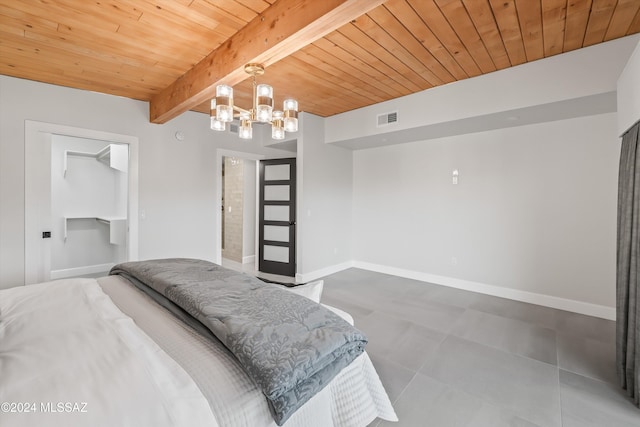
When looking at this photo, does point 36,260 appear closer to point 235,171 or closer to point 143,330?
point 143,330

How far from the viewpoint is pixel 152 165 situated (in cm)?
393

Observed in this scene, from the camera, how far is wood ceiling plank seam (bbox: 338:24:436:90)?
95.5 inches

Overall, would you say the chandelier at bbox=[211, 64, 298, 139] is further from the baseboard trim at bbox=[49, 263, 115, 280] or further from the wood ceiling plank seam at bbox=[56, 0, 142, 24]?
the baseboard trim at bbox=[49, 263, 115, 280]

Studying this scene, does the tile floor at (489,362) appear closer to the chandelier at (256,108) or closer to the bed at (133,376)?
the bed at (133,376)

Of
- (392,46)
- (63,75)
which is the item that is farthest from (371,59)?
(63,75)

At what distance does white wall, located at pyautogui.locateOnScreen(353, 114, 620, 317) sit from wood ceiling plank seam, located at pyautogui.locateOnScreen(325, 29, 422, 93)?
1.37 m

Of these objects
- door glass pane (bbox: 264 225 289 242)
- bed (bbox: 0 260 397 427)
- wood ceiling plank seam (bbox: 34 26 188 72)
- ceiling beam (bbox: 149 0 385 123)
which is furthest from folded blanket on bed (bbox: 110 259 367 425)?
door glass pane (bbox: 264 225 289 242)

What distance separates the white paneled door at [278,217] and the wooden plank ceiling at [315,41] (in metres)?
1.89

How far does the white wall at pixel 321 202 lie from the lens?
15.3ft

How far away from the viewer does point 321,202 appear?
498 cm

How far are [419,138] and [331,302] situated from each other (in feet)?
9.71

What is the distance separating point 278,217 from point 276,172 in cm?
84

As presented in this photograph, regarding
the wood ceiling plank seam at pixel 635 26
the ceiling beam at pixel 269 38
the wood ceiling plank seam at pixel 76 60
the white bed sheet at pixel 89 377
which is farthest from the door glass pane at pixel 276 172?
the wood ceiling plank seam at pixel 635 26

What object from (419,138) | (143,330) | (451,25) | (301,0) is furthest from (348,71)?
(143,330)
